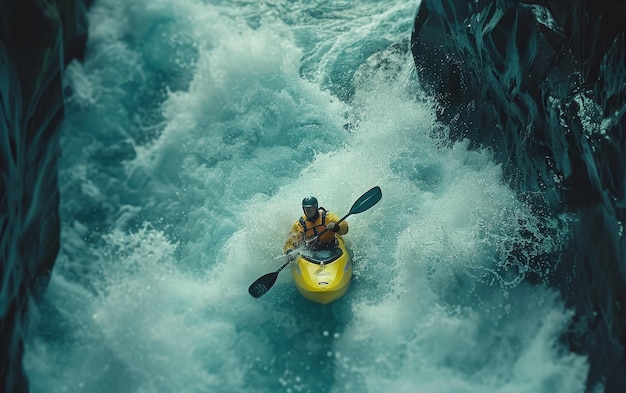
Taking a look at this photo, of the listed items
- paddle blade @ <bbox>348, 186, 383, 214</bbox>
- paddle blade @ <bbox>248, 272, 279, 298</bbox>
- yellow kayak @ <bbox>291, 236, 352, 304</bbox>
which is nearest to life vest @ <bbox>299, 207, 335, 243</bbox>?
yellow kayak @ <bbox>291, 236, 352, 304</bbox>

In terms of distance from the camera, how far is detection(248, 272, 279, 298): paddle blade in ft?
20.0

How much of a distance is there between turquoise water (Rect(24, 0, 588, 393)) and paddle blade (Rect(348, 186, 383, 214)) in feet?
1.66

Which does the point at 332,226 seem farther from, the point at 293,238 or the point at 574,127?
the point at 574,127

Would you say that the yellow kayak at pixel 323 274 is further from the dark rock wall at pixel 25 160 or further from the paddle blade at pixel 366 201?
the dark rock wall at pixel 25 160

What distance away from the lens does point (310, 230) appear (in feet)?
21.3

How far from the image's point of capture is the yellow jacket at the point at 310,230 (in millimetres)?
6484

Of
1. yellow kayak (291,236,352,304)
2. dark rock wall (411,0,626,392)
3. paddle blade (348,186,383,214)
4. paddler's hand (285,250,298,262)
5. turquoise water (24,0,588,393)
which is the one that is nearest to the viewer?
dark rock wall (411,0,626,392)

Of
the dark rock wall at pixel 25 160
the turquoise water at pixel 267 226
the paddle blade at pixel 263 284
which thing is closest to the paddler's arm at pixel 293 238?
the turquoise water at pixel 267 226

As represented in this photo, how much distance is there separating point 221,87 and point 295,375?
17.1 feet

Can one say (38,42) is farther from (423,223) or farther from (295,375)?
(423,223)

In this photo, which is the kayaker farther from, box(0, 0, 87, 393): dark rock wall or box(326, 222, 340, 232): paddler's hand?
box(0, 0, 87, 393): dark rock wall

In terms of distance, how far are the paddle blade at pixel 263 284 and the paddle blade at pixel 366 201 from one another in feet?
4.28

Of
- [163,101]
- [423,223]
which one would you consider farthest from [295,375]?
[163,101]

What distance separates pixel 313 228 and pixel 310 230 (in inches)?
1.7
